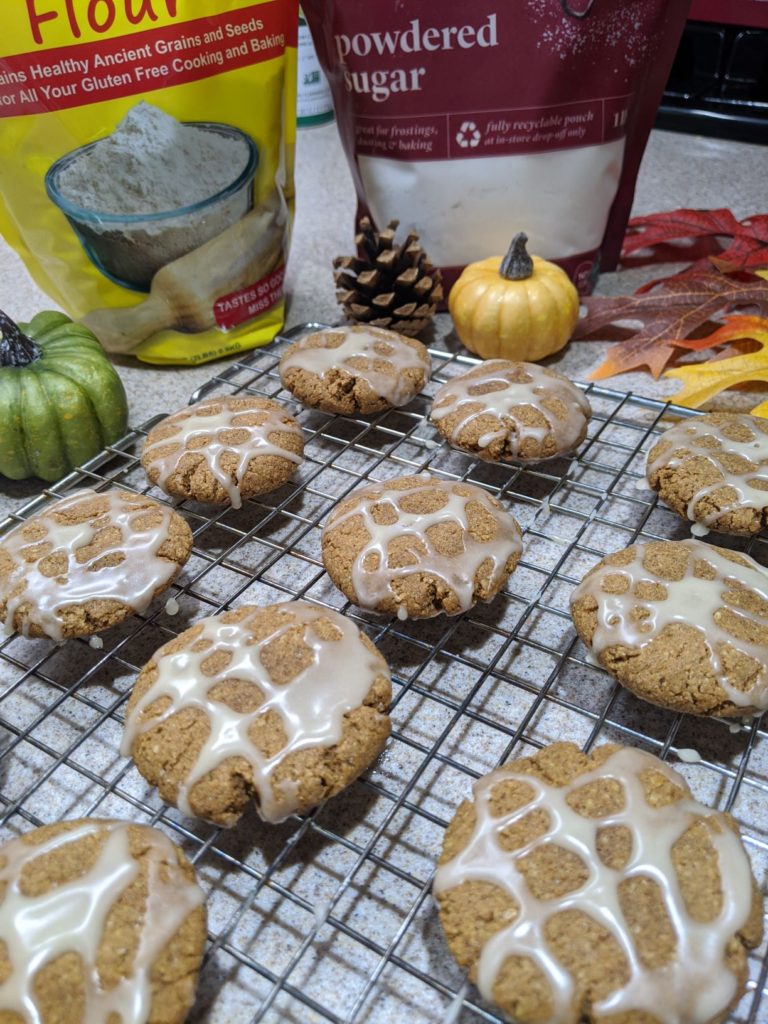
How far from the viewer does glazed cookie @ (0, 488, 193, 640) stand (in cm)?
101

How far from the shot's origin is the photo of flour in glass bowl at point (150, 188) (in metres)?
1.32

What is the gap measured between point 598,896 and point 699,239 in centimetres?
163

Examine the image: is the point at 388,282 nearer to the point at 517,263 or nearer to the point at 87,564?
the point at 517,263

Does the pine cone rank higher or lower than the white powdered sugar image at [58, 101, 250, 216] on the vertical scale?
lower

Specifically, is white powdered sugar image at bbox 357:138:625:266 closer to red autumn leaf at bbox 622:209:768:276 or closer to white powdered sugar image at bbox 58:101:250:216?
red autumn leaf at bbox 622:209:768:276

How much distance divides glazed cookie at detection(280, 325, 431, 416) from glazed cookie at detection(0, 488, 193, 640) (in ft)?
1.18

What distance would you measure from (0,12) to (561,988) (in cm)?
140

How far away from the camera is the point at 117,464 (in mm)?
1397

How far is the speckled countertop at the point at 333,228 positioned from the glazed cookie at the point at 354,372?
281 mm

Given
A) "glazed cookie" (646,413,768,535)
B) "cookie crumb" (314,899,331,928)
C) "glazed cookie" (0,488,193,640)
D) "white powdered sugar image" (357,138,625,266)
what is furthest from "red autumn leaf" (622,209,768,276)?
"cookie crumb" (314,899,331,928)

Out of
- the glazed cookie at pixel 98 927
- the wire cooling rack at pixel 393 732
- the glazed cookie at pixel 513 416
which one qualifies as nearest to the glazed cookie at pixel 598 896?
the wire cooling rack at pixel 393 732

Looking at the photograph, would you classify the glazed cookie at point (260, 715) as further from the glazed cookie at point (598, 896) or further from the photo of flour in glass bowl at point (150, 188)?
the photo of flour in glass bowl at point (150, 188)

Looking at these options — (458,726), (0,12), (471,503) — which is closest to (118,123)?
(0,12)

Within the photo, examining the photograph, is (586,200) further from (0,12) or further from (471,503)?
(0,12)
